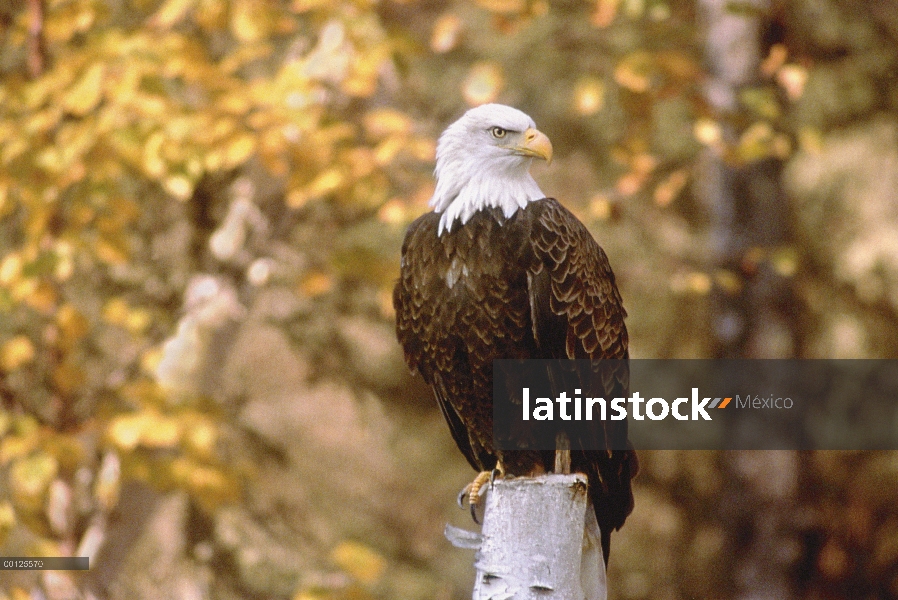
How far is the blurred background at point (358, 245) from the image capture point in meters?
4.20

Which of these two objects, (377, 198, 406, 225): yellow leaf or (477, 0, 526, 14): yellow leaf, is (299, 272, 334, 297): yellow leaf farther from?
(477, 0, 526, 14): yellow leaf

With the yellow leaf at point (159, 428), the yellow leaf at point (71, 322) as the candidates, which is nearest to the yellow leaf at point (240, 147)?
the yellow leaf at point (71, 322)

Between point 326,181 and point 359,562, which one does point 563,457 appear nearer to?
point 359,562

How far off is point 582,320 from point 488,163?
1.47ft

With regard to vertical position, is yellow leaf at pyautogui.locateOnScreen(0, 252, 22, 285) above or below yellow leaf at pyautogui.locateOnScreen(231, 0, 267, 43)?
below

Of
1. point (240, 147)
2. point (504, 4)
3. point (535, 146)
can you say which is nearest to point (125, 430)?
point (240, 147)

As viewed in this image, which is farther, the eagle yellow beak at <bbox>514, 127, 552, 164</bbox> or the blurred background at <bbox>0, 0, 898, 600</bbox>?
the blurred background at <bbox>0, 0, 898, 600</bbox>

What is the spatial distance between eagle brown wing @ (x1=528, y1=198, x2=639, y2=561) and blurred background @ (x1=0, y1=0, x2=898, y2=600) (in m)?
2.09

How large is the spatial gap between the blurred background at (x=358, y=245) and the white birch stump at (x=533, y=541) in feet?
8.40

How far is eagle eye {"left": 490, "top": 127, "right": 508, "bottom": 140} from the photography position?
2.26 m

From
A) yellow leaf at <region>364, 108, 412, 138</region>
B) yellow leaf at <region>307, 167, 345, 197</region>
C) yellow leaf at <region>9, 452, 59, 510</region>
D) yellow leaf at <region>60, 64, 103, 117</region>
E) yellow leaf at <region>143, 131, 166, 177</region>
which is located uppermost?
yellow leaf at <region>364, 108, 412, 138</region>

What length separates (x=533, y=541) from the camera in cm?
176

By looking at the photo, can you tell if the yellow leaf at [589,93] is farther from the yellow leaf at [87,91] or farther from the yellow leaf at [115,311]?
the yellow leaf at [115,311]

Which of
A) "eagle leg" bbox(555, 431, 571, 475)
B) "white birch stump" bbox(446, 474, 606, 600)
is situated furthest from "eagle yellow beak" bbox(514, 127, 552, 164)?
"white birch stump" bbox(446, 474, 606, 600)
